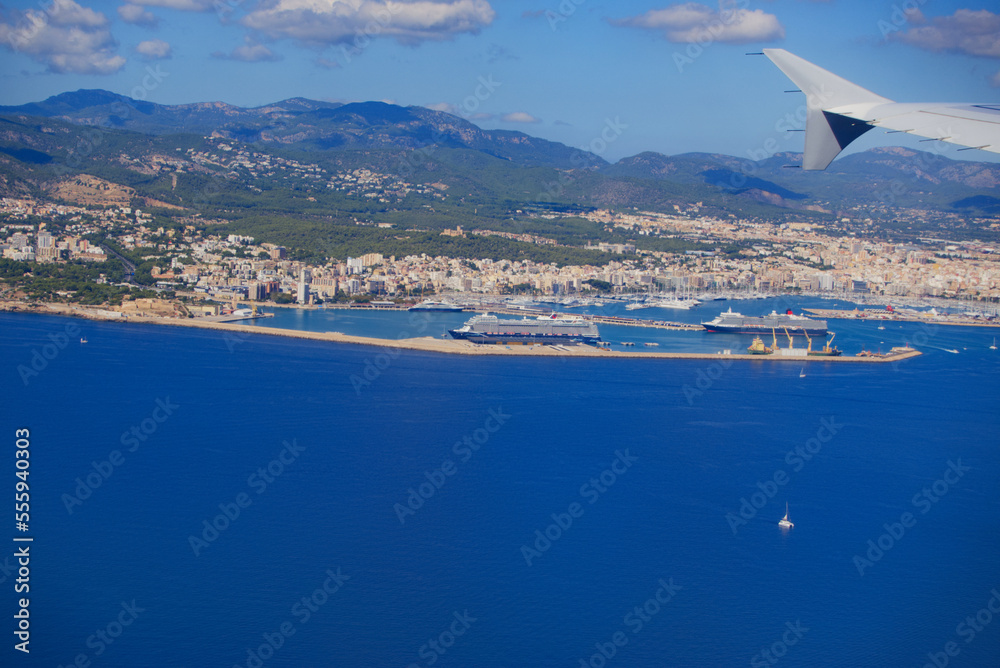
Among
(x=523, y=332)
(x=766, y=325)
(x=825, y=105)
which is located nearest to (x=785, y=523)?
(x=825, y=105)

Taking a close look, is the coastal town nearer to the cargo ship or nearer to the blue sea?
the cargo ship

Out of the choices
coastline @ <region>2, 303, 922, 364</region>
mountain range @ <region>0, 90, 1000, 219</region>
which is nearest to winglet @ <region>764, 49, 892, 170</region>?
coastline @ <region>2, 303, 922, 364</region>

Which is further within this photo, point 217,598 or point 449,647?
point 217,598

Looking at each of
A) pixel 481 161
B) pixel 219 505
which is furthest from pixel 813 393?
pixel 481 161

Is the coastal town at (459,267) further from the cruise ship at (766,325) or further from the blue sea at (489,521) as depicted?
the blue sea at (489,521)

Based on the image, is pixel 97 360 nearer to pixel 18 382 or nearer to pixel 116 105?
pixel 18 382

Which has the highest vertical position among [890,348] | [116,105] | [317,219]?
[116,105]
